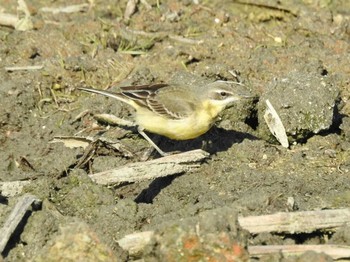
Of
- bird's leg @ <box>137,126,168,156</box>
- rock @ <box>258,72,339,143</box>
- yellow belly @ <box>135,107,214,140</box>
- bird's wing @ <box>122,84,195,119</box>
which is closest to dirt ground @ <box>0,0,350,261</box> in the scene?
rock @ <box>258,72,339,143</box>

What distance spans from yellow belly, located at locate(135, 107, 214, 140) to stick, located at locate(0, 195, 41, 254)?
2308mm

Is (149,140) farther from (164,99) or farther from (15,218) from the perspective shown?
(15,218)

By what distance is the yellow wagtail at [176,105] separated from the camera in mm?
10602

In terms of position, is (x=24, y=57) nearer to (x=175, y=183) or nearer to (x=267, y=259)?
(x=175, y=183)

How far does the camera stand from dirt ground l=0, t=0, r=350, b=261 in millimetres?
8461

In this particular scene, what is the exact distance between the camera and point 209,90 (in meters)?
10.7

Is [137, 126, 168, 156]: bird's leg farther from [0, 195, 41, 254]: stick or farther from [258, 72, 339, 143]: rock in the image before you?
[0, 195, 41, 254]: stick

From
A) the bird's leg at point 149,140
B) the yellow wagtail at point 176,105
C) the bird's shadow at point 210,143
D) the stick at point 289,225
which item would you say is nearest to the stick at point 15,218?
the stick at point 289,225

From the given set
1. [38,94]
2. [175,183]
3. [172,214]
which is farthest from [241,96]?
[38,94]

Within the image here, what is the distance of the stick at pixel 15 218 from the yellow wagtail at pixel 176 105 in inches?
91.4

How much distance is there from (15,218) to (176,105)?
124 inches

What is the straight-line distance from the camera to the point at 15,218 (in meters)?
8.48

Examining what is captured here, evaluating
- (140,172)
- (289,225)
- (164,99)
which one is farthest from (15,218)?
(164,99)

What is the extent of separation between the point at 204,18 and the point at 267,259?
6596 millimetres
